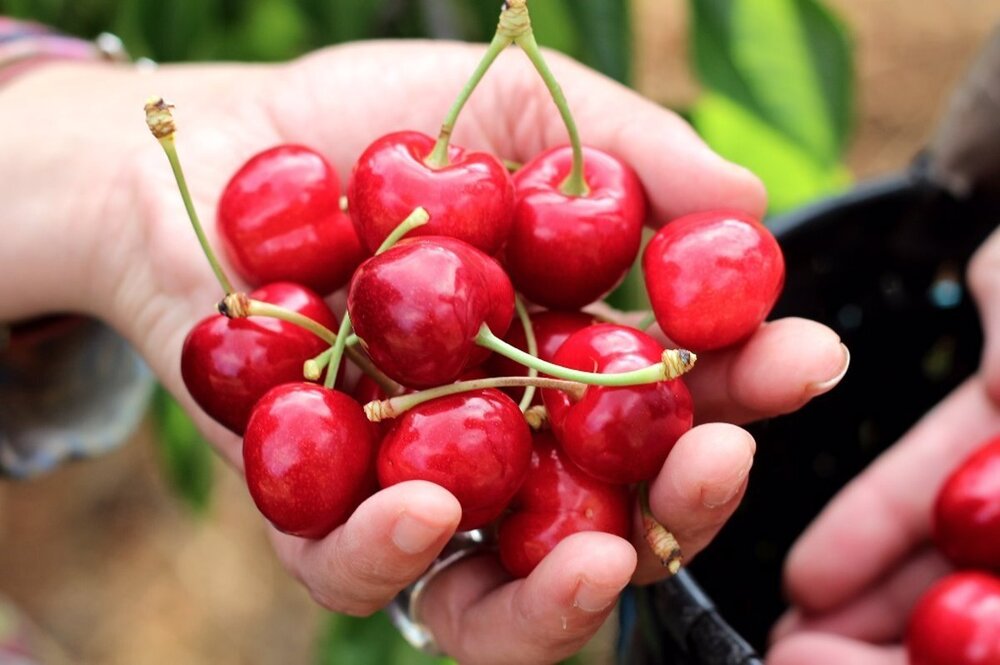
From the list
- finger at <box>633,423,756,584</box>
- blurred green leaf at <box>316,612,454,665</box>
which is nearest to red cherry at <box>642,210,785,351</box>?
finger at <box>633,423,756,584</box>

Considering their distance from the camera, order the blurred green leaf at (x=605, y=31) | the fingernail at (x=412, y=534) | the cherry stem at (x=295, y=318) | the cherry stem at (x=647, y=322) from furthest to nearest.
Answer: the blurred green leaf at (x=605, y=31)
the cherry stem at (x=647, y=322)
the cherry stem at (x=295, y=318)
the fingernail at (x=412, y=534)

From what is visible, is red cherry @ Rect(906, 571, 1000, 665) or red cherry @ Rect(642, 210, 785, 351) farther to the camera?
red cherry @ Rect(906, 571, 1000, 665)

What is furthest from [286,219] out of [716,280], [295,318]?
[716,280]

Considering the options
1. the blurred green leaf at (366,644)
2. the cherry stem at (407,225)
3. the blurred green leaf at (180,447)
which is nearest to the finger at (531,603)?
the cherry stem at (407,225)

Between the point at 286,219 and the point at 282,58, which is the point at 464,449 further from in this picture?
the point at 282,58

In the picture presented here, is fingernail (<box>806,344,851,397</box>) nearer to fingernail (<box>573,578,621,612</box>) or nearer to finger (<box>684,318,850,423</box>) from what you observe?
finger (<box>684,318,850,423</box>)

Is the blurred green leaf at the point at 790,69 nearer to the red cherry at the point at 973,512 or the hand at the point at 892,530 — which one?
the hand at the point at 892,530
